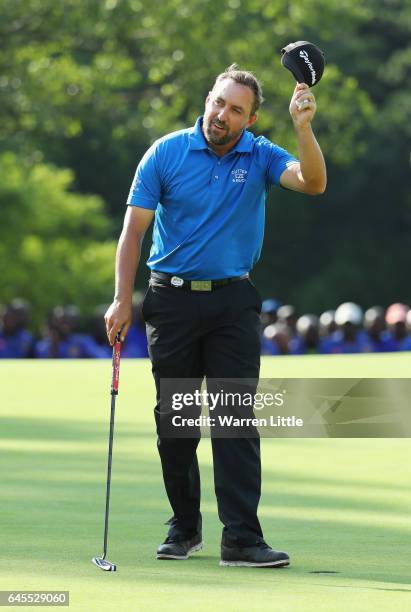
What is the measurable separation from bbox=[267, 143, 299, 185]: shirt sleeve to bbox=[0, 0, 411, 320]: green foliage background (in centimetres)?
2264

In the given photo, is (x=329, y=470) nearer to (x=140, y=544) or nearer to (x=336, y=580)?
(x=140, y=544)

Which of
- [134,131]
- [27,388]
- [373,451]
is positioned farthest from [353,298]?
[373,451]

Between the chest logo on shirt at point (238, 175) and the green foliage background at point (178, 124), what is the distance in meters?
22.7

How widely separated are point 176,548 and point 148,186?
4.99 ft

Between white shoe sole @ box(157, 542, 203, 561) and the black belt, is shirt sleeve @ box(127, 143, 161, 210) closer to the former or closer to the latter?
the black belt

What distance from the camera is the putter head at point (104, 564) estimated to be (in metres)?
6.75

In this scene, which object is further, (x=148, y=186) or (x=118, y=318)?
(x=148, y=186)

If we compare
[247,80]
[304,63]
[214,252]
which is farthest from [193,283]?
[304,63]

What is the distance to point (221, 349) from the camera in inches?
286

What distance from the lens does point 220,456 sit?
7270 mm

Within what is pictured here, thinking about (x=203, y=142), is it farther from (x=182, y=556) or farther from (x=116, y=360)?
(x=182, y=556)

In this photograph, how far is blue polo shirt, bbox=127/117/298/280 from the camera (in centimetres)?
724

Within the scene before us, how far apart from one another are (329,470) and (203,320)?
367cm

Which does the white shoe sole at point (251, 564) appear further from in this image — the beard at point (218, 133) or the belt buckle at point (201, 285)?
the beard at point (218, 133)
